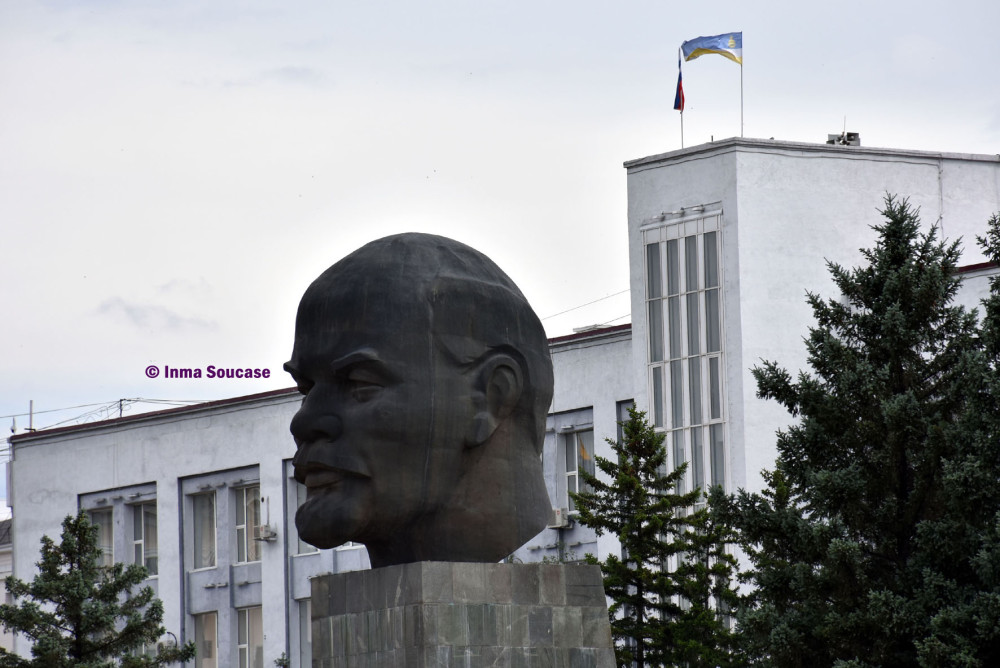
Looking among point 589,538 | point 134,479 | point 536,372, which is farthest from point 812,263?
point 536,372

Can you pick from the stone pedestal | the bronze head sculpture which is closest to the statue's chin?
the bronze head sculpture

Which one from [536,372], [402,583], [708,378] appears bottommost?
[402,583]

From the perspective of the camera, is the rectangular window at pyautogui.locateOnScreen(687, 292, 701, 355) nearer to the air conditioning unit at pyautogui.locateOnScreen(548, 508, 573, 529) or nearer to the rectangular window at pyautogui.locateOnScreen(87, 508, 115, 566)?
the air conditioning unit at pyautogui.locateOnScreen(548, 508, 573, 529)

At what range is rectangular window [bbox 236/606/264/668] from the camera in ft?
155

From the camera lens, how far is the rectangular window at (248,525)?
155ft

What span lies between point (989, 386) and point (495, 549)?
7841mm

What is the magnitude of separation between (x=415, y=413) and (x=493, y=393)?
2.57 feet

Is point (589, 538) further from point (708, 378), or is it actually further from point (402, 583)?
point (402, 583)

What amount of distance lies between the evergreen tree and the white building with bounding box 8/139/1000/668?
7.67 metres

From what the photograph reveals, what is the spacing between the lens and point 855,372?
24.7m

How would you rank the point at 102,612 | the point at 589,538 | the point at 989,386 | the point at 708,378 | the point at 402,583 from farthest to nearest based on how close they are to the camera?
the point at 589,538, the point at 708,378, the point at 102,612, the point at 989,386, the point at 402,583

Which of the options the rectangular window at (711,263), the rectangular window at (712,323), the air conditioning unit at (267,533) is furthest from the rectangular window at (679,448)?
the air conditioning unit at (267,533)

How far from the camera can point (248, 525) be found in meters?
47.5

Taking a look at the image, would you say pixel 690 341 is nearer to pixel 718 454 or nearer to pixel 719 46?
pixel 718 454
